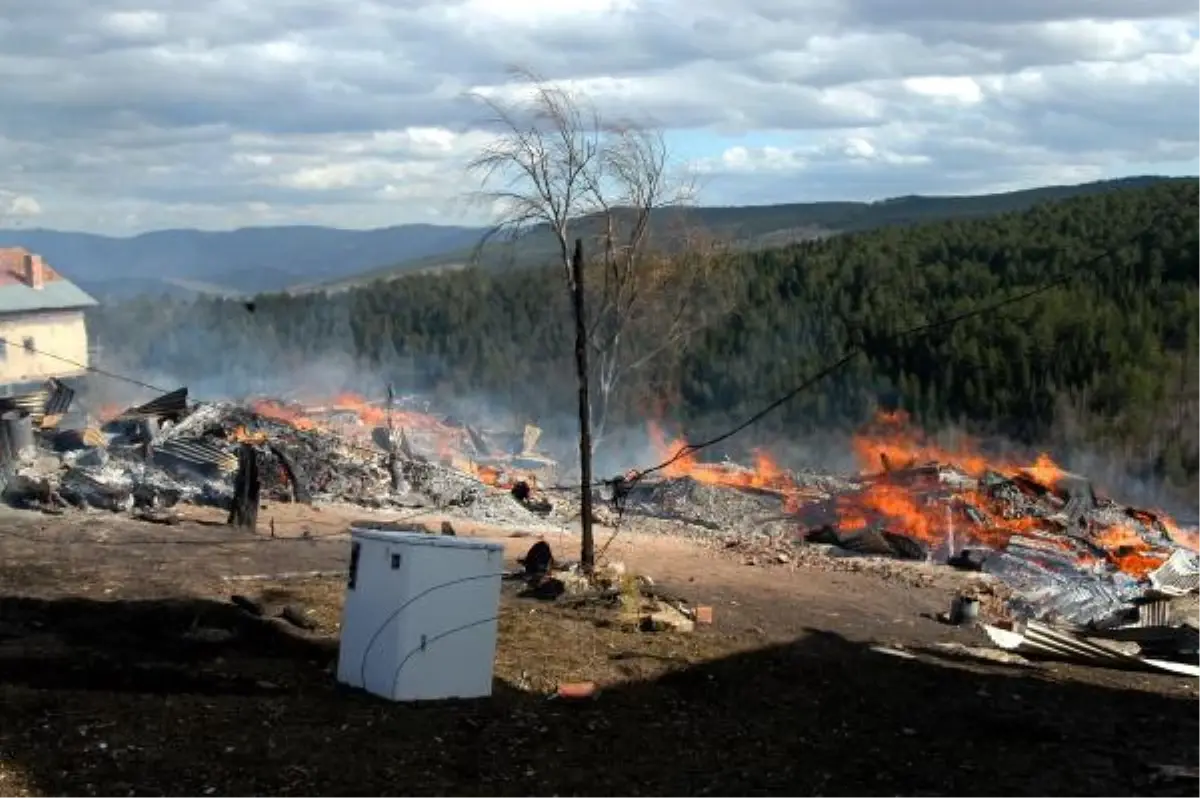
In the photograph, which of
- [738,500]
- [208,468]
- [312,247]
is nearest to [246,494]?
[208,468]

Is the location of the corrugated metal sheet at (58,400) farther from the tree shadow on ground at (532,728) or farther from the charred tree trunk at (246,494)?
the tree shadow on ground at (532,728)

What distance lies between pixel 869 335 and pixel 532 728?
38.8 m

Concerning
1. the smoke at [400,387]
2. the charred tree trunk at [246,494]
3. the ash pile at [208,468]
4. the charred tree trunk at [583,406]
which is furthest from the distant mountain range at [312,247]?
the charred tree trunk at [583,406]

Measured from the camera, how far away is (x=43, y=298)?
51.9m

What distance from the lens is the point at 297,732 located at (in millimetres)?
8906

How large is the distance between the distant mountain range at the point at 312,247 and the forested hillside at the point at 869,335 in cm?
1556

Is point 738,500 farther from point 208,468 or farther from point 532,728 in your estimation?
point 532,728

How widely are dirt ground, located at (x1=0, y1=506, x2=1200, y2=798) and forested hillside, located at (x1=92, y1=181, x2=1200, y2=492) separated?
2358 cm

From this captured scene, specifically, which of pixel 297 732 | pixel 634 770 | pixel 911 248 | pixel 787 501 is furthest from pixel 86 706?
pixel 911 248

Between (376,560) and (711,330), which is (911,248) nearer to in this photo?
(711,330)

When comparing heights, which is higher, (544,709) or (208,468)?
(544,709)

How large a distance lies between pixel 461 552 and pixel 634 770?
1947 mm

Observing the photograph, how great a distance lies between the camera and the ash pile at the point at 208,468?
21.9m

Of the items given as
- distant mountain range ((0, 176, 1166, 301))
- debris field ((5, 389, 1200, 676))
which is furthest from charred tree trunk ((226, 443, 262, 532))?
distant mountain range ((0, 176, 1166, 301))
